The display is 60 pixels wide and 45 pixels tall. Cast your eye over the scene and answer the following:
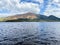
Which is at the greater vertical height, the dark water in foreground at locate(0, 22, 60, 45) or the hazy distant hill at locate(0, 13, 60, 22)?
the hazy distant hill at locate(0, 13, 60, 22)

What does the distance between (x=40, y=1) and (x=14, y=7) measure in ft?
9.09

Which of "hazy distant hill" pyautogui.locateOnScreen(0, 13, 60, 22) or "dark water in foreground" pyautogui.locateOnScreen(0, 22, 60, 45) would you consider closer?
"dark water in foreground" pyautogui.locateOnScreen(0, 22, 60, 45)

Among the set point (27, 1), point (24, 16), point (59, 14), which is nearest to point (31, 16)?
point (24, 16)

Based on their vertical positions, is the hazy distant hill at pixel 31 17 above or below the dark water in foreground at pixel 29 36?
above

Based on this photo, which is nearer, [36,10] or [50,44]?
[50,44]

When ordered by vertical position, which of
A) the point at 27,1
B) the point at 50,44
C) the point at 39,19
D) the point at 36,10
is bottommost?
the point at 50,44

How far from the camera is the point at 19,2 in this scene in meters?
15.2

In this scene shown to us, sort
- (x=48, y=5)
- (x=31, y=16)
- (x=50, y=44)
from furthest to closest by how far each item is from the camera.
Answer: (x=48, y=5) < (x=31, y=16) < (x=50, y=44)

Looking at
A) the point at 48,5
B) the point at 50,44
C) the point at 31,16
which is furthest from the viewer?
the point at 48,5

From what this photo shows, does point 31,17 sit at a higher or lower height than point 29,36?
higher

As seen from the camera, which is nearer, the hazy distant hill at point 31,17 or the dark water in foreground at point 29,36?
the dark water in foreground at point 29,36

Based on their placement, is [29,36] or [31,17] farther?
[31,17]

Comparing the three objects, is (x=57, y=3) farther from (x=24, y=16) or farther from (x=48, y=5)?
(x=24, y=16)

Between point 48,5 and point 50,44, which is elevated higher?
point 48,5
